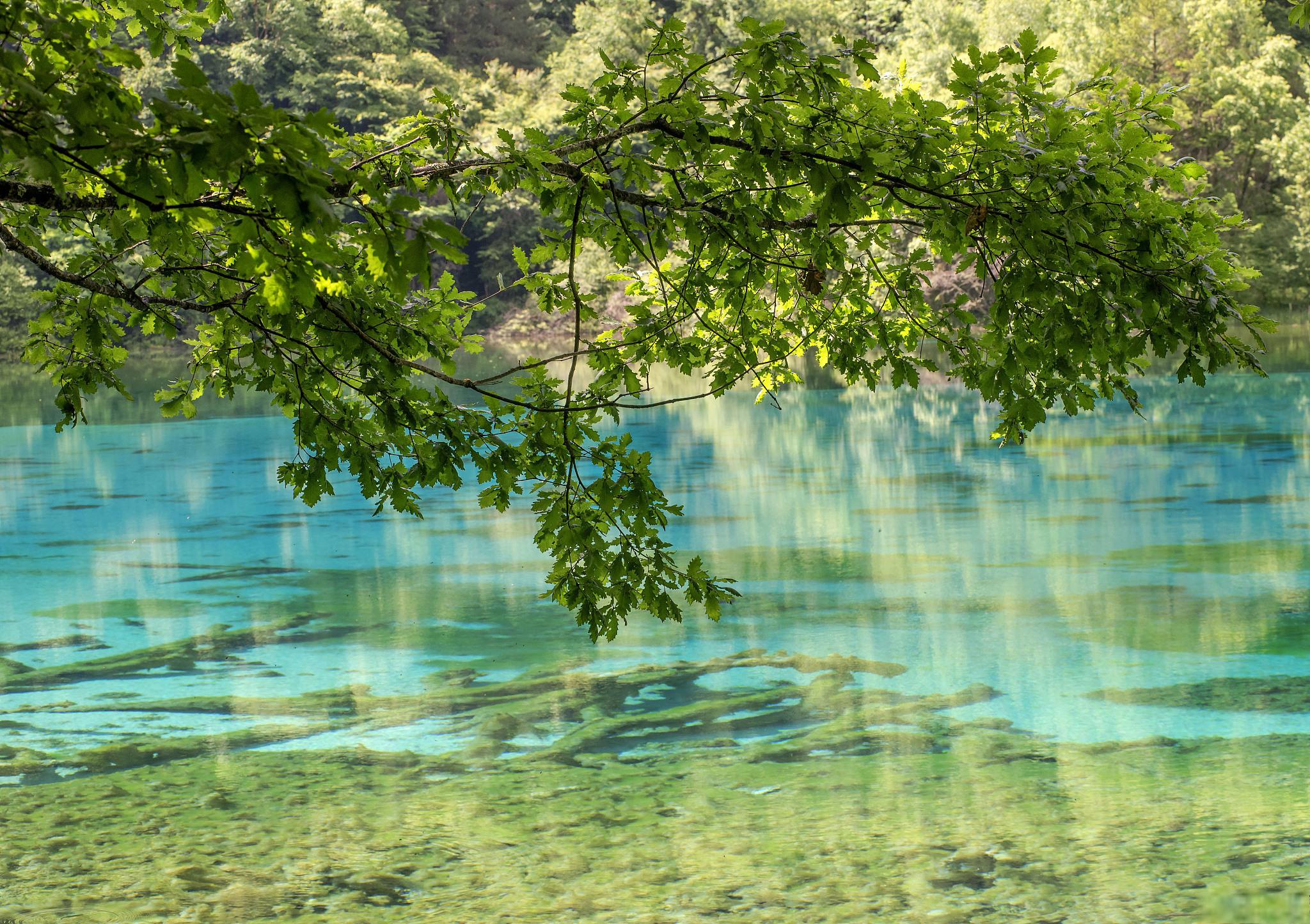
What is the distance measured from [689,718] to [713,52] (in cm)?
4842

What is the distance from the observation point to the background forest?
38062 mm

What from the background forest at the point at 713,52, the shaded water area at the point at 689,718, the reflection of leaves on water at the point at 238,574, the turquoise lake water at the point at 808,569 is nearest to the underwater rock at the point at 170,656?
the shaded water area at the point at 689,718

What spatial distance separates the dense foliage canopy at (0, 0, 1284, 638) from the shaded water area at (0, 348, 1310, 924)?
4.72ft

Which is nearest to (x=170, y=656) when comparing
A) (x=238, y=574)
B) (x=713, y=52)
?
(x=238, y=574)

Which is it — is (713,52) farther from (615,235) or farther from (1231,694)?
(615,235)

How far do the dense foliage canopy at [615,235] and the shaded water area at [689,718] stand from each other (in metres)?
1.44

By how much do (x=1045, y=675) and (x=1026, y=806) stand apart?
6.51 ft

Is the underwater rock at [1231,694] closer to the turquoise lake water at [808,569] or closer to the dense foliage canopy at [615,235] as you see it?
the turquoise lake water at [808,569]

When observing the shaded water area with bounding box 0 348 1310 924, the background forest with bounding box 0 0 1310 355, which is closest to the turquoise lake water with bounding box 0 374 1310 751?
the shaded water area with bounding box 0 348 1310 924

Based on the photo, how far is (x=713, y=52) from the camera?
5222 centimetres

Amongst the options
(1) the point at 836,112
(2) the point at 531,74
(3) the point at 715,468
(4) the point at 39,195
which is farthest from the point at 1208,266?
(2) the point at 531,74

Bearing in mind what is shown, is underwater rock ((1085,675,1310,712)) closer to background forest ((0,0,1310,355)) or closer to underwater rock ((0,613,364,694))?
underwater rock ((0,613,364,694))

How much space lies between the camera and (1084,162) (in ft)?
11.2

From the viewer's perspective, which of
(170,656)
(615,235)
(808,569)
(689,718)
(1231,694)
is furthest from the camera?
(808,569)
